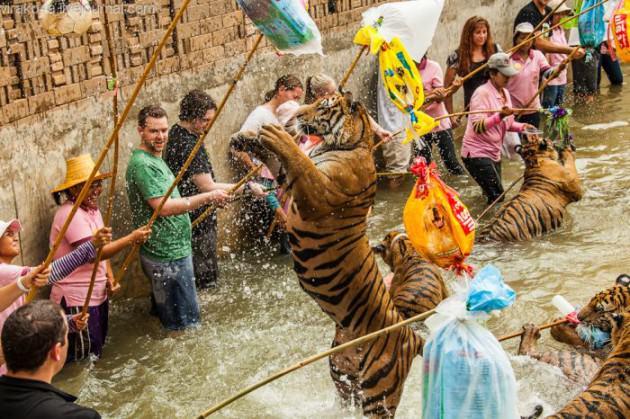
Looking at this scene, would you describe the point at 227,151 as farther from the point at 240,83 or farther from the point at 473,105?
the point at 473,105

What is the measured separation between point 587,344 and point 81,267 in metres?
3.13

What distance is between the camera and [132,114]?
6.86 metres

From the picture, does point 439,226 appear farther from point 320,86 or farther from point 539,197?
point 539,197

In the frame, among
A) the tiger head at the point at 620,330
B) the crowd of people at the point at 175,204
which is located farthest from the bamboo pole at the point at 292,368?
the tiger head at the point at 620,330

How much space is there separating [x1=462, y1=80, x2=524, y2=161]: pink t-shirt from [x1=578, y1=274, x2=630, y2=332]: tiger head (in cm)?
330

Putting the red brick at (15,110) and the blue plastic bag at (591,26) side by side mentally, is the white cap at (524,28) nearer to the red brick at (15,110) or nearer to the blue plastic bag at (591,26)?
the blue plastic bag at (591,26)

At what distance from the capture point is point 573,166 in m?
8.13

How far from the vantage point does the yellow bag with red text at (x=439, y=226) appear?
4566 millimetres


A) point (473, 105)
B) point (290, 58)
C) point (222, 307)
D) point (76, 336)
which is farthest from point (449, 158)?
point (76, 336)

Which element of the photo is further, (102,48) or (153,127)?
(102,48)

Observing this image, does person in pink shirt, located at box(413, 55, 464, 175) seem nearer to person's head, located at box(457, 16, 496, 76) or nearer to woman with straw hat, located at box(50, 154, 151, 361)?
person's head, located at box(457, 16, 496, 76)

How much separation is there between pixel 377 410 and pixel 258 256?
3.48 metres

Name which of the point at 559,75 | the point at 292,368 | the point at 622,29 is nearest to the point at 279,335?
the point at 292,368

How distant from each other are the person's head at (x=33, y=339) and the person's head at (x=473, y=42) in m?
6.71
